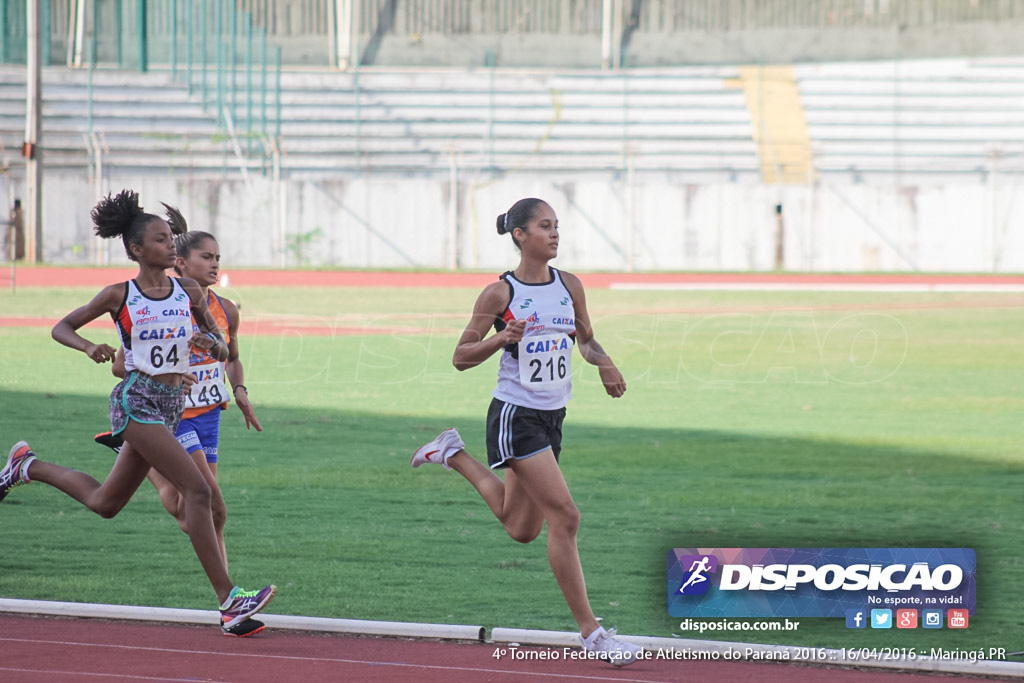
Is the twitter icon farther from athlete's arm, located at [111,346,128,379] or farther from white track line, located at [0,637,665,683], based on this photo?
athlete's arm, located at [111,346,128,379]

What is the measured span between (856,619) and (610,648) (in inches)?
54.5

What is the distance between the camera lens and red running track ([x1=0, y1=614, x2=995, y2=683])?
5250mm

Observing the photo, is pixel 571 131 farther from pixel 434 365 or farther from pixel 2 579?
pixel 2 579

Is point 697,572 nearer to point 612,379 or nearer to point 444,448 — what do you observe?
point 612,379

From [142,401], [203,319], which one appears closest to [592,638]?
[142,401]

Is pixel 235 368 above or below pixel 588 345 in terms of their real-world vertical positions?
below

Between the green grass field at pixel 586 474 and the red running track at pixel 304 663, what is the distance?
604 millimetres

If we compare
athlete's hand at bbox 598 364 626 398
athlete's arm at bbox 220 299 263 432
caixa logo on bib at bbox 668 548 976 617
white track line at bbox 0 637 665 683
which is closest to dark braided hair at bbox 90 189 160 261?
athlete's arm at bbox 220 299 263 432

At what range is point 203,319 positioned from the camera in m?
6.06

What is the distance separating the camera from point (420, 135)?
40.9m

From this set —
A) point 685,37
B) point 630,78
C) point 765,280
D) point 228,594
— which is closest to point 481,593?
point 228,594

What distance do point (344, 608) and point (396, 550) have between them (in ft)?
4.19

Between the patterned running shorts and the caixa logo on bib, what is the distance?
7.55 feet

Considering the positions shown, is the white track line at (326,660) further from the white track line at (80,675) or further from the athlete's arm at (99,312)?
the athlete's arm at (99,312)
